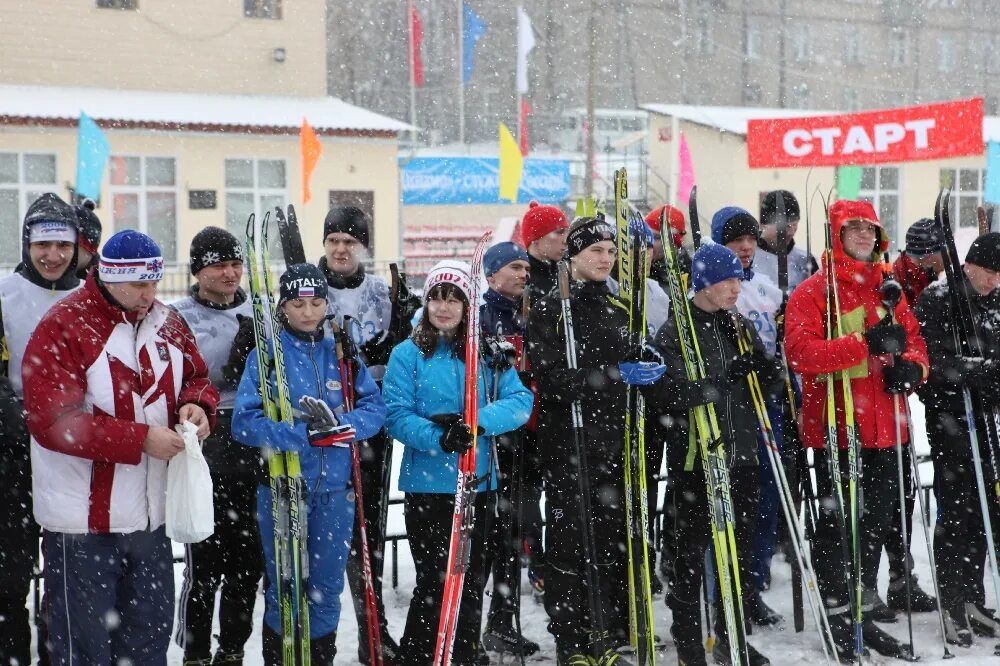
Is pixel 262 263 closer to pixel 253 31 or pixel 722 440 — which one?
pixel 722 440

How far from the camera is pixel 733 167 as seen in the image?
2331 cm

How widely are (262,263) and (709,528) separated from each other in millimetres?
1958

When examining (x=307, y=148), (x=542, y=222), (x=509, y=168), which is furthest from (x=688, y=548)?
(x=509, y=168)

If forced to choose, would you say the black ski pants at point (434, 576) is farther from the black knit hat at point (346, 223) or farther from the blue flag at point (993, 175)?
the blue flag at point (993, 175)

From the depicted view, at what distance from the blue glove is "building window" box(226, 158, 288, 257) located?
16.2m

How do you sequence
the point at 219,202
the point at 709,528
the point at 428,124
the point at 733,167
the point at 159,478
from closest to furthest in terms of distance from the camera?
the point at 159,478 → the point at 709,528 → the point at 219,202 → the point at 733,167 → the point at 428,124

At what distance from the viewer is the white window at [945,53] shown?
46031mm

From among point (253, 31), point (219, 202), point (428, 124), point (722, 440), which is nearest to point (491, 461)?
point (722, 440)

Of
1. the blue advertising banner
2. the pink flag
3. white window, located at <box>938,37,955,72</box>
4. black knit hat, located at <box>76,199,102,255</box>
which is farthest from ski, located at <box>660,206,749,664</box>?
white window, located at <box>938,37,955,72</box>

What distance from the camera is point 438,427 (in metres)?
3.52

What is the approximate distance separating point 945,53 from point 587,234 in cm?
4828

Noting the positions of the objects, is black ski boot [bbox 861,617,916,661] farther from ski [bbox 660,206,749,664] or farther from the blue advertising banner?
the blue advertising banner

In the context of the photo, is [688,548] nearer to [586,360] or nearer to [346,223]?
[586,360]

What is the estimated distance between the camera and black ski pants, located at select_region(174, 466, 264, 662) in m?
3.82
